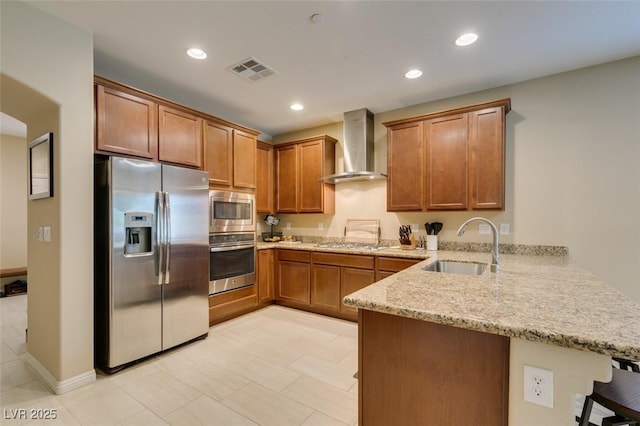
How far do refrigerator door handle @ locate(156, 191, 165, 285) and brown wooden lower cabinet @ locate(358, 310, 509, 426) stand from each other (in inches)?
81.4

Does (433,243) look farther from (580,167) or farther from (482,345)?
(482,345)

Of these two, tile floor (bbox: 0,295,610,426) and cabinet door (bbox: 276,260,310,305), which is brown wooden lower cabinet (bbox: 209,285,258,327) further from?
cabinet door (bbox: 276,260,310,305)

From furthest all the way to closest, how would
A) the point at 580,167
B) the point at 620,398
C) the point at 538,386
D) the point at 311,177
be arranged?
the point at 311,177 → the point at 580,167 → the point at 620,398 → the point at 538,386

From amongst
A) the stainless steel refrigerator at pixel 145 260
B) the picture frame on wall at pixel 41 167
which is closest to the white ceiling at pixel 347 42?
the picture frame on wall at pixel 41 167

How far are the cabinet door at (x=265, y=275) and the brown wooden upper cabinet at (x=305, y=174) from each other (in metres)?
0.81

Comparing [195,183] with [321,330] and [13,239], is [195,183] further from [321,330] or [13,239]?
[13,239]

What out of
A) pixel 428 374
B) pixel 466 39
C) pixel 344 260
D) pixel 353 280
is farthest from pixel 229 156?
pixel 428 374

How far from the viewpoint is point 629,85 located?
260 centimetres

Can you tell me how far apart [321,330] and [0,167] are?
6.17m

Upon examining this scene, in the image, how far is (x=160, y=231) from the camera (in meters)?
2.62

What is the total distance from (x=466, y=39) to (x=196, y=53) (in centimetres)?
231

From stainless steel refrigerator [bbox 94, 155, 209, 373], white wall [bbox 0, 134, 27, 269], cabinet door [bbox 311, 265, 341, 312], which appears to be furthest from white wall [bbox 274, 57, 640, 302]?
white wall [bbox 0, 134, 27, 269]

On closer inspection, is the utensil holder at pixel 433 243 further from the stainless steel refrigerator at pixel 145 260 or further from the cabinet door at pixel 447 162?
the stainless steel refrigerator at pixel 145 260

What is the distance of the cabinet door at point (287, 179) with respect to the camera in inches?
173
